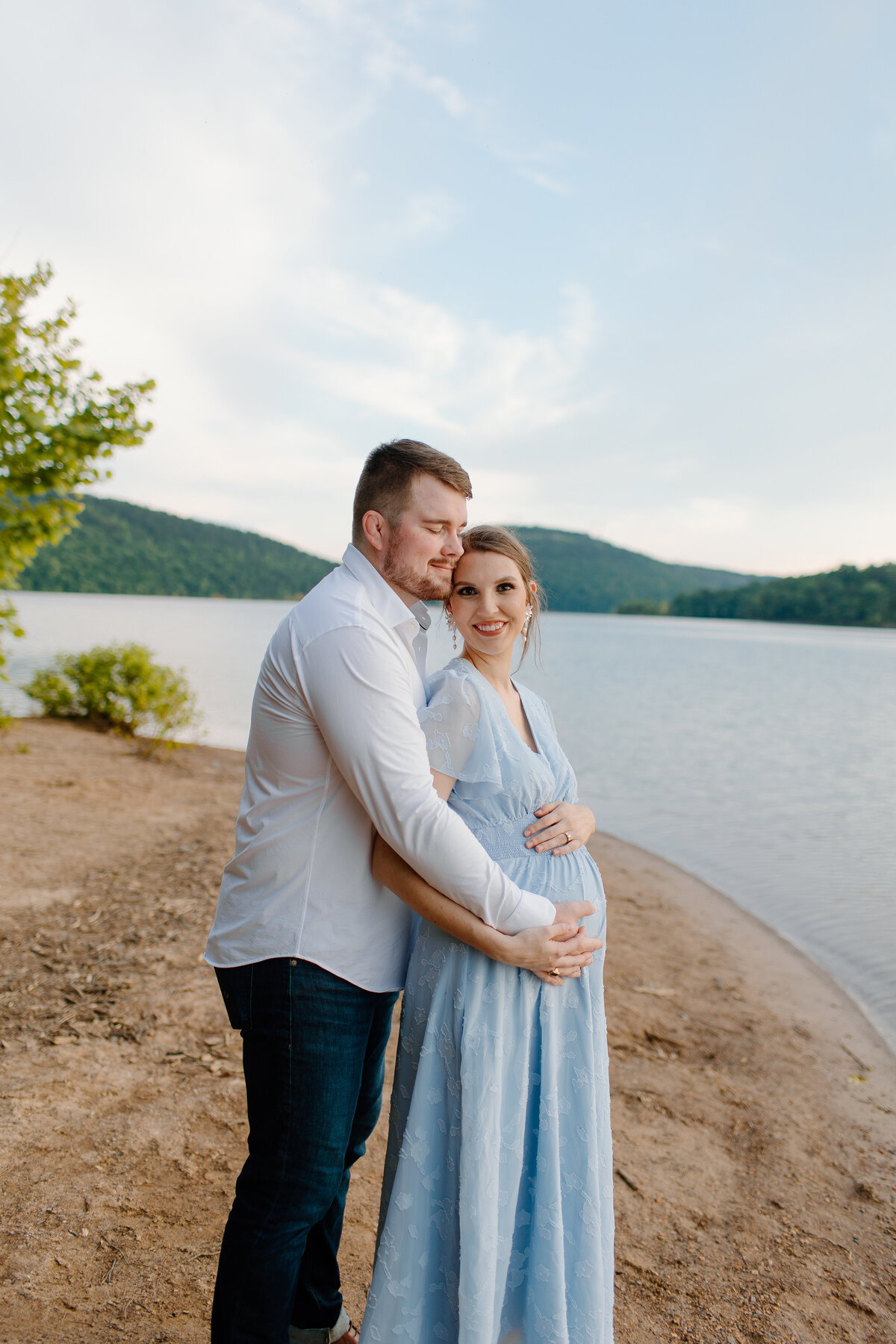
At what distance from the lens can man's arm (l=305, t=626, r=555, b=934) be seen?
174cm

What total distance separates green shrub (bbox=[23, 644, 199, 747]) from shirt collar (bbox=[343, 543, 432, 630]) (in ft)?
32.7

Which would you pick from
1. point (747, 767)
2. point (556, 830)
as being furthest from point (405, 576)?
point (747, 767)

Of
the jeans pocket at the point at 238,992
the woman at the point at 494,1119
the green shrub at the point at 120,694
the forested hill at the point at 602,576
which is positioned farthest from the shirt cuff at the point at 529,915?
the forested hill at the point at 602,576

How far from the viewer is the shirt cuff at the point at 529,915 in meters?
1.87

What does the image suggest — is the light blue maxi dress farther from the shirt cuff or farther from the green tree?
the green tree

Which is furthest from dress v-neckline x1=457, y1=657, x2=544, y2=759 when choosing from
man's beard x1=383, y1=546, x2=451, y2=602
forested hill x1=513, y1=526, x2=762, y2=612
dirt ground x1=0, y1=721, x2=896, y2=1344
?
forested hill x1=513, y1=526, x2=762, y2=612

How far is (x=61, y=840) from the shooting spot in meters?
6.92

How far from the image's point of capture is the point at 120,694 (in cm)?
1203

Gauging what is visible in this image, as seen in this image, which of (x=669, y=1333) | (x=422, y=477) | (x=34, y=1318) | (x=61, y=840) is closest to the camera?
(x=422, y=477)

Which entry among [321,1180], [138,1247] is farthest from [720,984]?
[321,1180]

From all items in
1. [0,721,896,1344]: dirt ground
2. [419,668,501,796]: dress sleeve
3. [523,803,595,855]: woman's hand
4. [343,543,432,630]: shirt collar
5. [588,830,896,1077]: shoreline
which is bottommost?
[588,830,896,1077]: shoreline

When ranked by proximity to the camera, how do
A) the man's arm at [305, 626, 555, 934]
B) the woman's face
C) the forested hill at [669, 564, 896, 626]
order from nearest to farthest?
the man's arm at [305, 626, 555, 934] < the woman's face < the forested hill at [669, 564, 896, 626]

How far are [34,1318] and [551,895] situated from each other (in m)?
1.93

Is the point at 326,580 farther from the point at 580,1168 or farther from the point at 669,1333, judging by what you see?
the point at 669,1333
